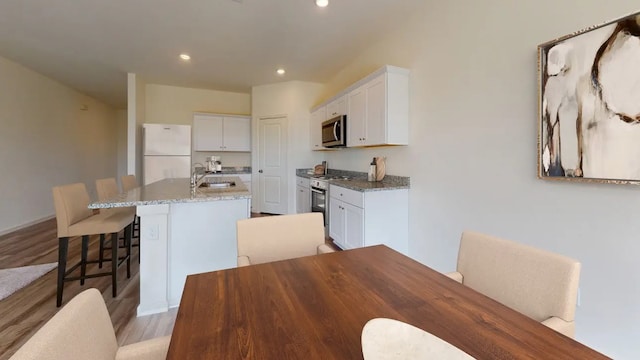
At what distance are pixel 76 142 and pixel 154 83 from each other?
2.30 meters

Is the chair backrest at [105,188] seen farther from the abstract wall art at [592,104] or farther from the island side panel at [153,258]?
the abstract wall art at [592,104]

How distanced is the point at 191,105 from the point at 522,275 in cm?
610

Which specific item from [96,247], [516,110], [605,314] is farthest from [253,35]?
[605,314]

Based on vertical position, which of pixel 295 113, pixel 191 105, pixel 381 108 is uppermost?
pixel 191 105

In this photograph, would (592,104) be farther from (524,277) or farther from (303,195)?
(303,195)

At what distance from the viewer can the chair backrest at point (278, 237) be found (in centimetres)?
134

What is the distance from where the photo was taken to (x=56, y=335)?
0.48 metres

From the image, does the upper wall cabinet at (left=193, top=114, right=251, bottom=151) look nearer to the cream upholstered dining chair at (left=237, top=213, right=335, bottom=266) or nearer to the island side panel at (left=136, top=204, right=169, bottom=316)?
the island side panel at (left=136, top=204, right=169, bottom=316)

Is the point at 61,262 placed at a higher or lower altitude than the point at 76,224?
lower

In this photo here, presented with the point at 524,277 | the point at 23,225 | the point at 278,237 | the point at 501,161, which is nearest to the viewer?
the point at 524,277

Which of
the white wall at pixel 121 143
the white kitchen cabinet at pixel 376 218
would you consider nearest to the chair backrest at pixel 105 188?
the white kitchen cabinet at pixel 376 218

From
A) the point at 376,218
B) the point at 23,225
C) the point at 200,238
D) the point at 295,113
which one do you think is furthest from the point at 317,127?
the point at 23,225

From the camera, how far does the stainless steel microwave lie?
3758 mm

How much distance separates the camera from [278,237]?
1400 mm
